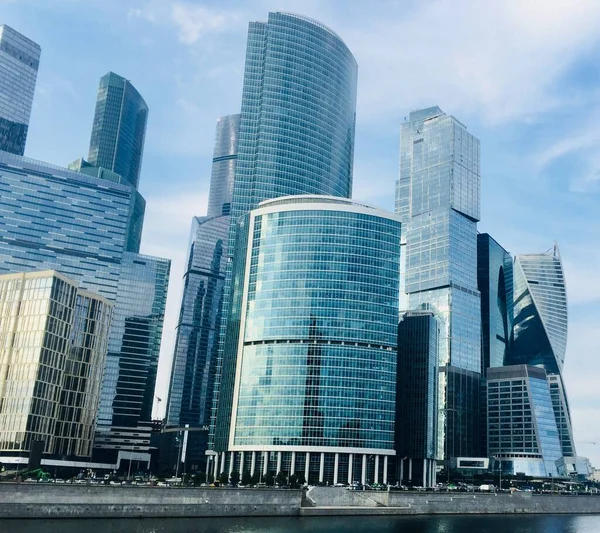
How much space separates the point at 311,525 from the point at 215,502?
69.0ft

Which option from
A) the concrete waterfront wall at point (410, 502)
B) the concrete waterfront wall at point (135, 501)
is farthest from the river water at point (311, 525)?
the concrete waterfront wall at point (410, 502)

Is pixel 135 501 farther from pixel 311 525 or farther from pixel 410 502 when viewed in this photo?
pixel 410 502

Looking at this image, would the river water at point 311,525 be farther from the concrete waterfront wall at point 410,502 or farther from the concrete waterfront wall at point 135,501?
the concrete waterfront wall at point 410,502

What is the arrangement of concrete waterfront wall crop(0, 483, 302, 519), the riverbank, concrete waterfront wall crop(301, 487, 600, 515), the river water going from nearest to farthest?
the river water
concrete waterfront wall crop(0, 483, 302, 519)
the riverbank
concrete waterfront wall crop(301, 487, 600, 515)

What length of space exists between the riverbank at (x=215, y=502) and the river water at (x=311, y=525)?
3623 mm

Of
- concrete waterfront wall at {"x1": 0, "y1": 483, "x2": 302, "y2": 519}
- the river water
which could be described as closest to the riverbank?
concrete waterfront wall at {"x1": 0, "y1": 483, "x2": 302, "y2": 519}

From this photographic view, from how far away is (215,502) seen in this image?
138625mm

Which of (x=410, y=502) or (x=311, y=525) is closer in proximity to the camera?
(x=311, y=525)

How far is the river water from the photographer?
108 meters

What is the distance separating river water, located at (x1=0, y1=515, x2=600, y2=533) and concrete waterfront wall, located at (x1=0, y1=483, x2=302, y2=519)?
3558 millimetres

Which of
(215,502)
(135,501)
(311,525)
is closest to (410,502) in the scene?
(311,525)

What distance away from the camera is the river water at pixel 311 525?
108062 mm

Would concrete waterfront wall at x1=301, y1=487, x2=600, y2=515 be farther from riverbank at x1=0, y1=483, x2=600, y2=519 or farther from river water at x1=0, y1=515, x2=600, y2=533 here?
river water at x1=0, y1=515, x2=600, y2=533

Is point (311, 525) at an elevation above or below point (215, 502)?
below
